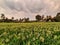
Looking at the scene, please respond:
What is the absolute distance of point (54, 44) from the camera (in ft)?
20.0

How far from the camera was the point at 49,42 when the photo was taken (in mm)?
6406

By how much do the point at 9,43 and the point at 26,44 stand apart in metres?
0.60

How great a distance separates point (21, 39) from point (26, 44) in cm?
69

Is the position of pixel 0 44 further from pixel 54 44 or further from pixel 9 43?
pixel 54 44

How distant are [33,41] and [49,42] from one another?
1.43 feet

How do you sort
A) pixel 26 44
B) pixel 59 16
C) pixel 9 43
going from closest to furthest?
pixel 26 44 < pixel 9 43 < pixel 59 16

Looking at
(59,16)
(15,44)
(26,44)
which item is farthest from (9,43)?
(59,16)

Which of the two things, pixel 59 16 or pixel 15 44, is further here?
pixel 59 16

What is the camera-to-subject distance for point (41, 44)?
6199 mm

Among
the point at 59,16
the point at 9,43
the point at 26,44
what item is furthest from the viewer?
the point at 59,16

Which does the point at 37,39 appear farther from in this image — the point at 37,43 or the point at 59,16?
the point at 59,16

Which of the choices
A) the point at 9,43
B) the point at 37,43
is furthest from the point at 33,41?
the point at 9,43

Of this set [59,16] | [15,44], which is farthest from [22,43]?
[59,16]

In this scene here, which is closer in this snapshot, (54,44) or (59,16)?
(54,44)
